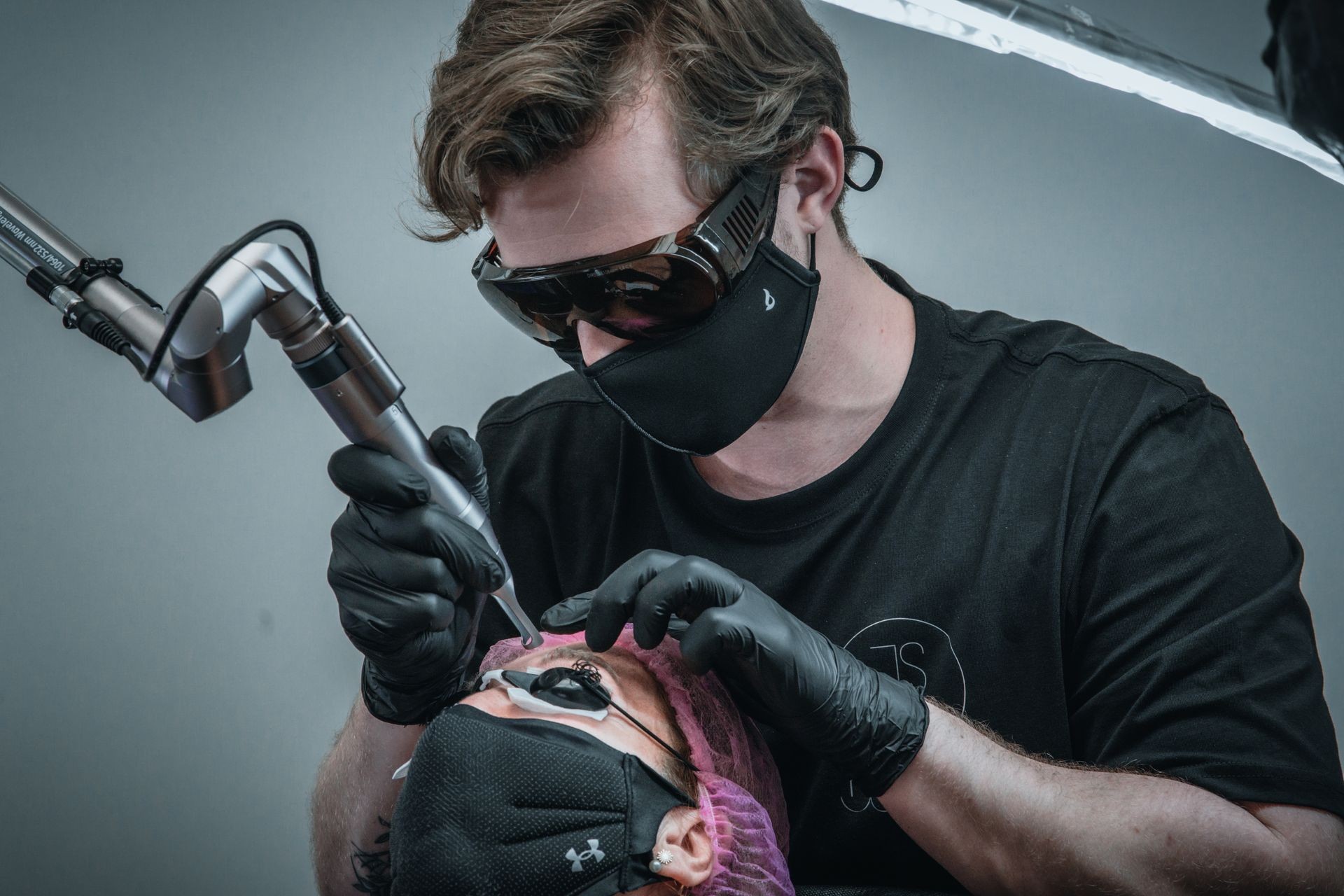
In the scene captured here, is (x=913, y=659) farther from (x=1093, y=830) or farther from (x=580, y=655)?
(x=580, y=655)

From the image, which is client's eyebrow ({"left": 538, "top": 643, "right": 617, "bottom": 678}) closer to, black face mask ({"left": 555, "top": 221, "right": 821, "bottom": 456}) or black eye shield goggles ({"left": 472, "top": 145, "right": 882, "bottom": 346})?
black face mask ({"left": 555, "top": 221, "right": 821, "bottom": 456})

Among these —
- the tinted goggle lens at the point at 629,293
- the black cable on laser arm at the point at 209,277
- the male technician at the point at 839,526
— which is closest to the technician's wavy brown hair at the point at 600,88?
the male technician at the point at 839,526

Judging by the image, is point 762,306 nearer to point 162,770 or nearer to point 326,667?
point 326,667

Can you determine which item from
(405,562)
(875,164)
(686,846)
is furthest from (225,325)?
(875,164)

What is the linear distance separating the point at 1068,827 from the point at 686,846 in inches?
18.4

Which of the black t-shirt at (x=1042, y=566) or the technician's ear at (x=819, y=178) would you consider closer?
the black t-shirt at (x=1042, y=566)

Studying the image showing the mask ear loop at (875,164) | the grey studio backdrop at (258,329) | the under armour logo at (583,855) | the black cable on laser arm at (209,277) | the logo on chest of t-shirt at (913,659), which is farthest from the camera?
the grey studio backdrop at (258,329)

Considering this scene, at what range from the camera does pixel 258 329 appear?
7.43ft

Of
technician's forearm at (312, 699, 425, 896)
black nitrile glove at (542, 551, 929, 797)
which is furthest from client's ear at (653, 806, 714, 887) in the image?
technician's forearm at (312, 699, 425, 896)

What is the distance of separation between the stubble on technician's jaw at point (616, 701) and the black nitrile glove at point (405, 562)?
10cm

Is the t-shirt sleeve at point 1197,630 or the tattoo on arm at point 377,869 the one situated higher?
the t-shirt sleeve at point 1197,630

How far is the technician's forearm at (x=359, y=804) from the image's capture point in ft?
5.21

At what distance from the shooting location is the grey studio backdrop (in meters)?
2.13

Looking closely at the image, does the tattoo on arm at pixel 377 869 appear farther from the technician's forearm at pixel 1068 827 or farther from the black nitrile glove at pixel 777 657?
the technician's forearm at pixel 1068 827
